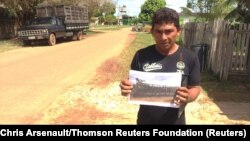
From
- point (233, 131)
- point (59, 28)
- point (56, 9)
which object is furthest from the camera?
point (56, 9)

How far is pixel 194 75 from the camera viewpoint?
3.26 metres

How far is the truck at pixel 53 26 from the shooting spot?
80.1ft

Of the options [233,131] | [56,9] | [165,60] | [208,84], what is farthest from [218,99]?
[56,9]

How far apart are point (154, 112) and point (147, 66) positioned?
15.1 inches

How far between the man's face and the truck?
21.7 metres

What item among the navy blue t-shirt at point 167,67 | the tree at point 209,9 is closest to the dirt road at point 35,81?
the navy blue t-shirt at point 167,67

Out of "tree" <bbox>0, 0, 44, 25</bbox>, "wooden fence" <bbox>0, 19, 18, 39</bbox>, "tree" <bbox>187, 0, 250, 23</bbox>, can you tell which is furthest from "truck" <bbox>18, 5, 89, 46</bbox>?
"tree" <bbox>187, 0, 250, 23</bbox>

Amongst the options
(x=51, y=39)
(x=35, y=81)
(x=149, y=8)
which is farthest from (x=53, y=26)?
(x=149, y=8)

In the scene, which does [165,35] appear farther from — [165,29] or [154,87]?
[154,87]

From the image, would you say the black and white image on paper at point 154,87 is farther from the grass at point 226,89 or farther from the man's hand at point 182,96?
the grass at point 226,89

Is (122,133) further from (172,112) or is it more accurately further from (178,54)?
(178,54)

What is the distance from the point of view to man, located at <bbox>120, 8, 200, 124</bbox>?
3.16 meters

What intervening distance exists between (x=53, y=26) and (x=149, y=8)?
50791mm

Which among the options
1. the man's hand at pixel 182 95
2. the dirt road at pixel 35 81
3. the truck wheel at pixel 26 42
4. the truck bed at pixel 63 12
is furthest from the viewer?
the truck bed at pixel 63 12
